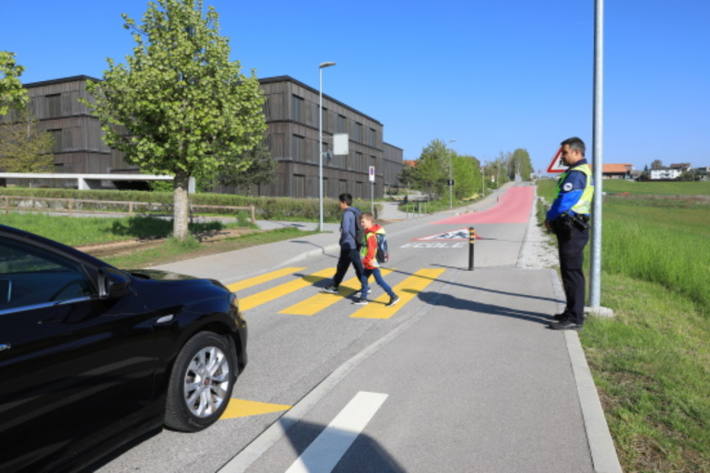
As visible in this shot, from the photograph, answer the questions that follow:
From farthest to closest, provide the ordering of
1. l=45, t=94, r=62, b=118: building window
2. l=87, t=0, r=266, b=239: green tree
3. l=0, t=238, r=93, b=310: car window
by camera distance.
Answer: l=45, t=94, r=62, b=118: building window < l=87, t=0, r=266, b=239: green tree < l=0, t=238, r=93, b=310: car window

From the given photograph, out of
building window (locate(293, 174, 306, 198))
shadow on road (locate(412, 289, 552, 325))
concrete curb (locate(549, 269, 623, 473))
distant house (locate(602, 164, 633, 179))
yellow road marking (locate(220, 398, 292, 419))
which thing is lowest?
yellow road marking (locate(220, 398, 292, 419))

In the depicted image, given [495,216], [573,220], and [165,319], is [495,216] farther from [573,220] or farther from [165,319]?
[165,319]

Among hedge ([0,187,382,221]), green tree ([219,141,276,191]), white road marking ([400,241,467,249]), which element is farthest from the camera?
green tree ([219,141,276,191])

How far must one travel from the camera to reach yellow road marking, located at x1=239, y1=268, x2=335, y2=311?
8.27 meters

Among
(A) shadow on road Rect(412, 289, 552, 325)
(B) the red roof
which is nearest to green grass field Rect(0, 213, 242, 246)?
(A) shadow on road Rect(412, 289, 552, 325)

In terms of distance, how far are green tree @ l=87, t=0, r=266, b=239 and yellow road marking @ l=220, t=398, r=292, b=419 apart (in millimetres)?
11499

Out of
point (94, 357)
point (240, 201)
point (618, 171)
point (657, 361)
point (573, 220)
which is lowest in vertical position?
point (657, 361)

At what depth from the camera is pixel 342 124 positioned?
58812 mm

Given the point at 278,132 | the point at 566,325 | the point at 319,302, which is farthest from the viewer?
the point at 278,132

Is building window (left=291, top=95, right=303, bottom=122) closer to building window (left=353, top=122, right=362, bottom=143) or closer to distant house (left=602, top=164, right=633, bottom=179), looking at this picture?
building window (left=353, top=122, right=362, bottom=143)

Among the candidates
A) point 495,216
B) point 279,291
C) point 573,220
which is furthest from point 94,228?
point 495,216

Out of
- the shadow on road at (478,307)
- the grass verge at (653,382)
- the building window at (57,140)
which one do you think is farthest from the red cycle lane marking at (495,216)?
the building window at (57,140)

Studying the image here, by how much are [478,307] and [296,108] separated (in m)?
44.0

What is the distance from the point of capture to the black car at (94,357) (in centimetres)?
238
